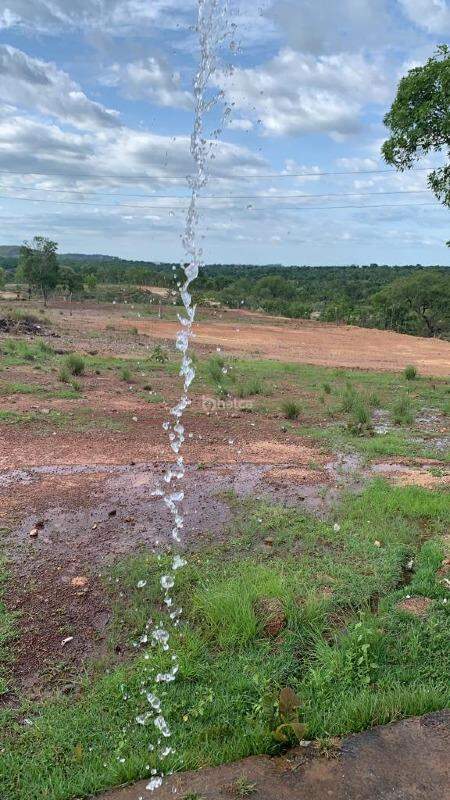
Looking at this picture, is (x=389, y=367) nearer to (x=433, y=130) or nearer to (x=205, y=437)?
(x=433, y=130)

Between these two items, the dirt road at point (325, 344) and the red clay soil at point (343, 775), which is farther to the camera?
the dirt road at point (325, 344)

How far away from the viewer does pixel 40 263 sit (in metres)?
34.6

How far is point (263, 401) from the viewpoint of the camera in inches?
→ 392

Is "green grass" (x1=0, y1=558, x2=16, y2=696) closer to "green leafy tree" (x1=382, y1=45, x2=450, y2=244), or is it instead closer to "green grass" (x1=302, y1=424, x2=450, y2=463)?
"green grass" (x1=302, y1=424, x2=450, y2=463)

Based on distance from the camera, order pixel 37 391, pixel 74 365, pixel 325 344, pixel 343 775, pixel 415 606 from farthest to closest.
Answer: pixel 325 344 → pixel 74 365 → pixel 37 391 → pixel 415 606 → pixel 343 775

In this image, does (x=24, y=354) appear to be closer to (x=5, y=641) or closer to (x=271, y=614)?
→ (x=5, y=641)

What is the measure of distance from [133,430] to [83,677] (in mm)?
4773

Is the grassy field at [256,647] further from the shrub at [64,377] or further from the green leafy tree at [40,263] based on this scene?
the green leafy tree at [40,263]

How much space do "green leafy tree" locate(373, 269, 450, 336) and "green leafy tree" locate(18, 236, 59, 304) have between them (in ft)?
65.6

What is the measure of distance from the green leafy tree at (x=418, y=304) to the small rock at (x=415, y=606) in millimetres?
34049

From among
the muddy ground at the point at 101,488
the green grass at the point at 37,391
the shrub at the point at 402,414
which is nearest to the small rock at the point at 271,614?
the muddy ground at the point at 101,488

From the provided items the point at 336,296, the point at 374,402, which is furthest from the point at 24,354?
the point at 336,296

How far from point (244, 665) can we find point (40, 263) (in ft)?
113

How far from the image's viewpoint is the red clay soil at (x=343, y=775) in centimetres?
238
